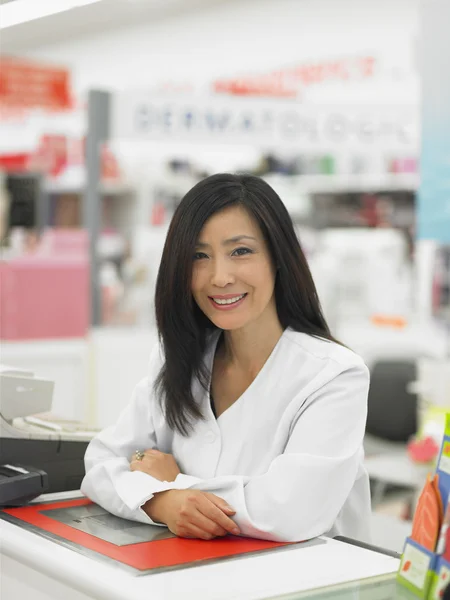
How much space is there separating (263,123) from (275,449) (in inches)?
144

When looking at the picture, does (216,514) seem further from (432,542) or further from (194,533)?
(432,542)

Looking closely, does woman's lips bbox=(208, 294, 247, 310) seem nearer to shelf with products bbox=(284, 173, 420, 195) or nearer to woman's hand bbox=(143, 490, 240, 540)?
woman's hand bbox=(143, 490, 240, 540)

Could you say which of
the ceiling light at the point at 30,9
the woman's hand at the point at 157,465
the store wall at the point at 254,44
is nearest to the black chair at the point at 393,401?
the woman's hand at the point at 157,465

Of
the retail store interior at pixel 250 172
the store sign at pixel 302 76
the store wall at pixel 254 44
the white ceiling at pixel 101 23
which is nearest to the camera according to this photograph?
the retail store interior at pixel 250 172

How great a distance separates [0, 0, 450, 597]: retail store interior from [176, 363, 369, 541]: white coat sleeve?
0.57 metres

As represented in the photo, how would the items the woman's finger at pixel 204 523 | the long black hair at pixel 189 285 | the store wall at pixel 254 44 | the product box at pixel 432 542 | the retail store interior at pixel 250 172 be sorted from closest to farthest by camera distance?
the product box at pixel 432 542 → the woman's finger at pixel 204 523 → the long black hair at pixel 189 285 → the retail store interior at pixel 250 172 → the store wall at pixel 254 44

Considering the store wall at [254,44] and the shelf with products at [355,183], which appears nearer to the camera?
the shelf with products at [355,183]

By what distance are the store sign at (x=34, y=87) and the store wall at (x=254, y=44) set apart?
2.51 ft

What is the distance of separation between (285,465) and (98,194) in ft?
12.2

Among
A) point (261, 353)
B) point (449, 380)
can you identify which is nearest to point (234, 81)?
point (449, 380)

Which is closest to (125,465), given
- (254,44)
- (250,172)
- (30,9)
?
(30,9)

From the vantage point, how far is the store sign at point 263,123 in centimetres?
511

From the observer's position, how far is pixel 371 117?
5.65 meters

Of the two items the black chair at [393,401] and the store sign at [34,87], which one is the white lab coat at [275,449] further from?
→ the store sign at [34,87]
